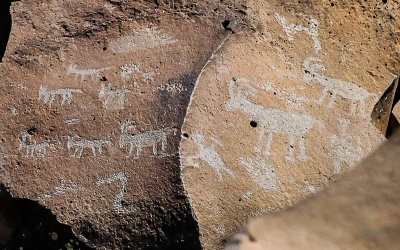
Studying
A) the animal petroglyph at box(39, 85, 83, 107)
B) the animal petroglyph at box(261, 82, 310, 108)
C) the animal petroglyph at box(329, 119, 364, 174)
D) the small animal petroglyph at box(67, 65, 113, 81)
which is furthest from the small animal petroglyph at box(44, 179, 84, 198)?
the animal petroglyph at box(329, 119, 364, 174)

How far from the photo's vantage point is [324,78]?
2133 millimetres

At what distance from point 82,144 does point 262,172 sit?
1099mm

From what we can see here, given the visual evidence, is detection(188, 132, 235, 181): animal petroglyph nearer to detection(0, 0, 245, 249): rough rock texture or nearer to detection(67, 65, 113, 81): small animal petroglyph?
detection(0, 0, 245, 249): rough rock texture

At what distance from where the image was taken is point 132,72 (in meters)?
2.42

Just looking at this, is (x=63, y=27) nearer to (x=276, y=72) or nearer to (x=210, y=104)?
(x=210, y=104)

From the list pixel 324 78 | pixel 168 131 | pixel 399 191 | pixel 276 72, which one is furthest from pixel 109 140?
pixel 399 191

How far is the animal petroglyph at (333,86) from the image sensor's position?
6.91 feet

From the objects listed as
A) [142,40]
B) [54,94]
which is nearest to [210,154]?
[142,40]

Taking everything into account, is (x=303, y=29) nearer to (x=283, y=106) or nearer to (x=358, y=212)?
(x=283, y=106)

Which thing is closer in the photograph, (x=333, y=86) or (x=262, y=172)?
(x=333, y=86)

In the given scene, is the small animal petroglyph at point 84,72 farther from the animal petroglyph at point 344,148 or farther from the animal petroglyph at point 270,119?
the animal petroglyph at point 344,148

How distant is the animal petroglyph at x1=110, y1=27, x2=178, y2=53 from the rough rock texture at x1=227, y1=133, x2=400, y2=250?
1.71m

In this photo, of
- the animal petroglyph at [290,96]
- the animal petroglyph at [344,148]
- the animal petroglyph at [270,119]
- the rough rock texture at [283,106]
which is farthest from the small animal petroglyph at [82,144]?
the animal petroglyph at [344,148]

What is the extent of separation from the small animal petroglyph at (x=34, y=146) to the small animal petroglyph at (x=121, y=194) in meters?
0.40
